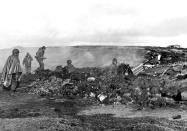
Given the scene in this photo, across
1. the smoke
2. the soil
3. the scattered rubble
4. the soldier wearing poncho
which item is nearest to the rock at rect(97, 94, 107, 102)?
the scattered rubble

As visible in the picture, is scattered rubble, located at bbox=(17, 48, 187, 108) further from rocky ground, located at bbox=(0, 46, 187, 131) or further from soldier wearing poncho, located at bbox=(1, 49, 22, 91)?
soldier wearing poncho, located at bbox=(1, 49, 22, 91)

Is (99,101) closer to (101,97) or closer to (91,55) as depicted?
(101,97)

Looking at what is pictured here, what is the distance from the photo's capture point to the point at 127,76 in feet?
68.3

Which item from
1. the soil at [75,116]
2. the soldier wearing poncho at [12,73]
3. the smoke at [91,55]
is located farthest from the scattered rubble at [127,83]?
the smoke at [91,55]

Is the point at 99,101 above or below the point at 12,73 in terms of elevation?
below

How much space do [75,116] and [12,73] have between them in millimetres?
7437

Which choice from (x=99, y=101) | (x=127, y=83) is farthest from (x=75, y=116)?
(x=127, y=83)

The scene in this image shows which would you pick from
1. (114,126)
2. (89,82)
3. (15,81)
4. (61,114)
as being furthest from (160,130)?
(15,81)

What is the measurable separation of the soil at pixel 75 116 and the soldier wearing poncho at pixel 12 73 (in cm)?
137

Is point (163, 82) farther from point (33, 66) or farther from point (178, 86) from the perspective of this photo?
point (33, 66)

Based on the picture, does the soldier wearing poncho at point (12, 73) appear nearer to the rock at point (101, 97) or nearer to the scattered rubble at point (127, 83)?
the scattered rubble at point (127, 83)

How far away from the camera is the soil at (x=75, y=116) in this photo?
11141 mm

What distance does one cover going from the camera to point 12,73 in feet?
64.8

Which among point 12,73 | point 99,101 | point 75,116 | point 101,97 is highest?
point 12,73
